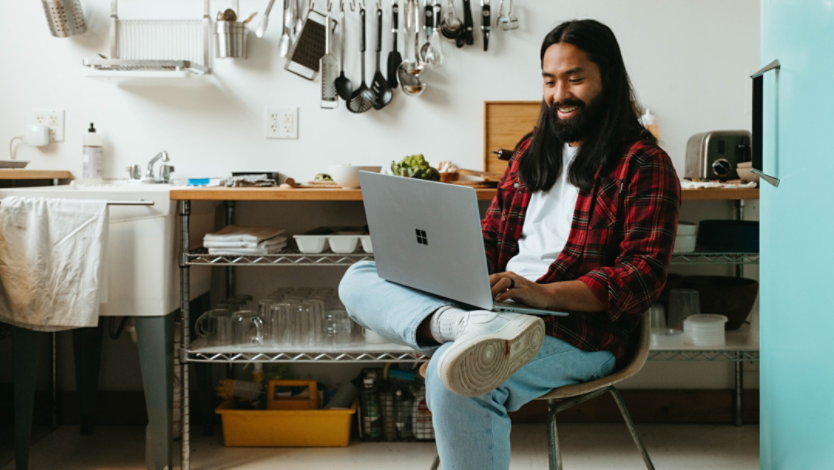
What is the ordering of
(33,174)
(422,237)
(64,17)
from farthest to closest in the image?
(64,17) < (33,174) < (422,237)

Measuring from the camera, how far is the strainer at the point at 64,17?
2342mm

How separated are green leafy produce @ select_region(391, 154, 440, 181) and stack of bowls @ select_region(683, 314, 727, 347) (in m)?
0.86

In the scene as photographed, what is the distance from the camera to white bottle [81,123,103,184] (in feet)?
7.73

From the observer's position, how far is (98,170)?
7.81 ft

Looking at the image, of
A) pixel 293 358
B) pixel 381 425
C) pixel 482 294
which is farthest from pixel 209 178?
pixel 482 294

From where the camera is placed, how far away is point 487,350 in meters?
1.08

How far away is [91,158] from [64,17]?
48 centimetres

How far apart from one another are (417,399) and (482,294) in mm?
1114

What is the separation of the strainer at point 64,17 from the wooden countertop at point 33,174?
0.46 m

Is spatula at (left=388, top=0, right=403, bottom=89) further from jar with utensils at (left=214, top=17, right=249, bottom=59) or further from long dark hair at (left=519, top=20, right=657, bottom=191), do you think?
long dark hair at (left=519, top=20, right=657, bottom=191)

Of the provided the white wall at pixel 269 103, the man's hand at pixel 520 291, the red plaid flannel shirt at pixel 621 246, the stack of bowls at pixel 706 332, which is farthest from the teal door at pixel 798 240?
the white wall at pixel 269 103

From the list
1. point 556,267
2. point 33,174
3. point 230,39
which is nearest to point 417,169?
point 556,267

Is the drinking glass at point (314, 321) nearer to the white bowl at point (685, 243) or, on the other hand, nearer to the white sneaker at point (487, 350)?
the white sneaker at point (487, 350)

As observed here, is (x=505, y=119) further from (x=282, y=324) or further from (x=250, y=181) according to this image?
(x=282, y=324)
